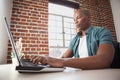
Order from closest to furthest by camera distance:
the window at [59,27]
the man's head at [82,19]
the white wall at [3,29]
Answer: the man's head at [82,19] < the white wall at [3,29] < the window at [59,27]

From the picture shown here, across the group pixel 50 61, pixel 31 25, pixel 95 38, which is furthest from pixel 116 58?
pixel 31 25

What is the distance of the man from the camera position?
66cm

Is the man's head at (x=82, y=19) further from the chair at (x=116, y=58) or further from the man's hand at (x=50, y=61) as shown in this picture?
the man's hand at (x=50, y=61)

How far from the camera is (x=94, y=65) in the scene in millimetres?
668

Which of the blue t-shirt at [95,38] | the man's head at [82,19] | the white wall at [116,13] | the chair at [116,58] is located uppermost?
the white wall at [116,13]

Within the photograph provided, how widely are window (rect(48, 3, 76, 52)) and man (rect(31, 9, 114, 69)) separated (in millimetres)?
1748

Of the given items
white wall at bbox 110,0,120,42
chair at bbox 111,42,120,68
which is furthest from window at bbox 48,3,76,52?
chair at bbox 111,42,120,68

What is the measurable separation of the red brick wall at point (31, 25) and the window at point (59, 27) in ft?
1.02

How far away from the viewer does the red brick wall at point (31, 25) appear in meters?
2.57

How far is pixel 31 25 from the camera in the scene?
2.72 metres

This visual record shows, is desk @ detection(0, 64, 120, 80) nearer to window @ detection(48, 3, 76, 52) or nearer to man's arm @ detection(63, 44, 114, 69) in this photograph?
man's arm @ detection(63, 44, 114, 69)

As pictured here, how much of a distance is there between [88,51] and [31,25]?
1.85 metres

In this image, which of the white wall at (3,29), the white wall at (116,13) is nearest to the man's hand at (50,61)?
the white wall at (3,29)

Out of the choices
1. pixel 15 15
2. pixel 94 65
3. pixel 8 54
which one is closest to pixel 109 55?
pixel 94 65
